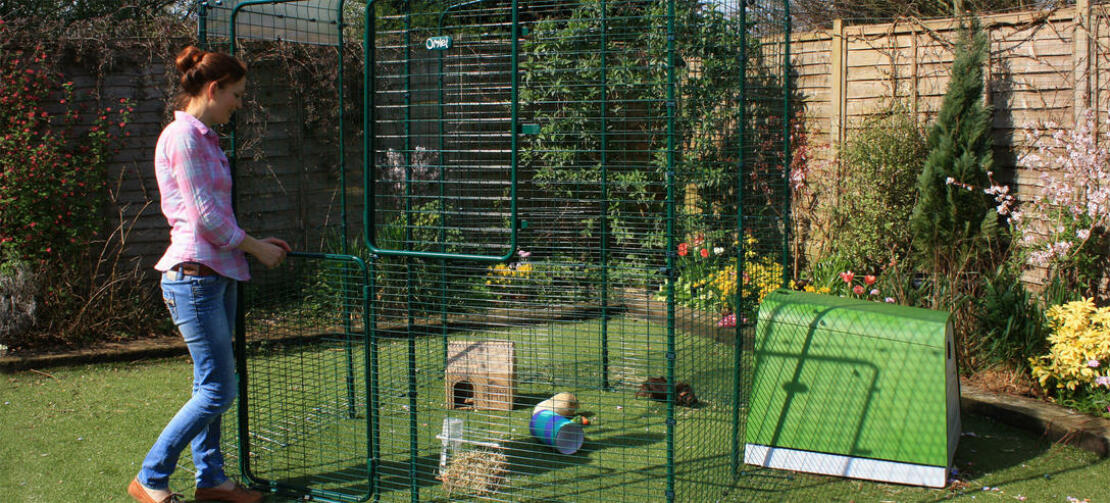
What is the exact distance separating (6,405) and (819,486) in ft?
14.0

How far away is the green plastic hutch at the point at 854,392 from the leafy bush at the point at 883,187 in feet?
7.19

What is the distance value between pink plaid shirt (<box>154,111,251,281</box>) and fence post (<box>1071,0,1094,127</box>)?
4.72 meters

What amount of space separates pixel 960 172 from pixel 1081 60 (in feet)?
2.95

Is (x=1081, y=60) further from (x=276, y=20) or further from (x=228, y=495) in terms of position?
(x=228, y=495)

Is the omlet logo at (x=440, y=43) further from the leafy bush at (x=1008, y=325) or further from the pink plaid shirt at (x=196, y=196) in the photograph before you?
the leafy bush at (x=1008, y=325)

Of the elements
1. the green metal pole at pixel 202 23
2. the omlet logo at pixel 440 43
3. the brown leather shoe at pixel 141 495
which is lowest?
the brown leather shoe at pixel 141 495

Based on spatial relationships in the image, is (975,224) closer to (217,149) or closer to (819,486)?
(819,486)

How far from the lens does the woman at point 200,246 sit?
3.11 metres

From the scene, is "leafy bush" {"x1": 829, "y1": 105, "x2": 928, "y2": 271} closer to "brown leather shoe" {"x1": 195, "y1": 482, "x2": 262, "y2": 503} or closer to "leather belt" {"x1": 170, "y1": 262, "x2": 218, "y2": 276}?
"brown leather shoe" {"x1": 195, "y1": 482, "x2": 262, "y2": 503}

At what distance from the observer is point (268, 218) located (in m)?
6.90

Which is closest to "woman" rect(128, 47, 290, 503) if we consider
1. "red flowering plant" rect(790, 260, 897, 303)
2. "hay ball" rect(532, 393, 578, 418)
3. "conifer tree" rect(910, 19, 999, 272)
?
"hay ball" rect(532, 393, 578, 418)

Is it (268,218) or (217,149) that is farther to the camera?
(268,218)

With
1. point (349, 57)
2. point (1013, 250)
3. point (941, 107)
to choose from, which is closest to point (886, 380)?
point (1013, 250)

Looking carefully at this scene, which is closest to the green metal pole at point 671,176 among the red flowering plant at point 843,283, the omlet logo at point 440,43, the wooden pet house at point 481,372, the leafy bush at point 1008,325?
the omlet logo at point 440,43
